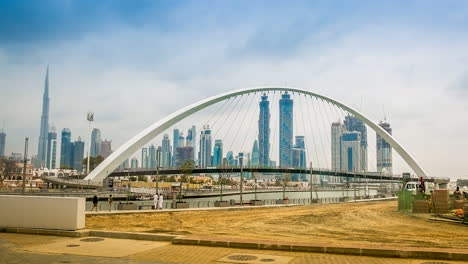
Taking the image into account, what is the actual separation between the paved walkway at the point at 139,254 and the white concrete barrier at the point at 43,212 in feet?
4.60

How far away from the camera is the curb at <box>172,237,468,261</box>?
10.9 m

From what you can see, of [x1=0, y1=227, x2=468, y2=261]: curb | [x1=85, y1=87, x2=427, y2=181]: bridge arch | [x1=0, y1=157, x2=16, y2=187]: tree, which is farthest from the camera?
[x1=0, y1=157, x2=16, y2=187]: tree

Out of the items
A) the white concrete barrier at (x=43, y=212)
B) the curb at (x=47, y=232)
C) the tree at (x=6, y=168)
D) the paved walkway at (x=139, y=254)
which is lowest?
the paved walkway at (x=139, y=254)

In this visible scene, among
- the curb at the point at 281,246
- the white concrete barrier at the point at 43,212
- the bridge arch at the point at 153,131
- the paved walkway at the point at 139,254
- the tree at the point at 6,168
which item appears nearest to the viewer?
the paved walkway at the point at 139,254

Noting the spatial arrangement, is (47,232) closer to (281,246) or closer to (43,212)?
(43,212)

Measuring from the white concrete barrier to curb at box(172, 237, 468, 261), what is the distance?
4300mm

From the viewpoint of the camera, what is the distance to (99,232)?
1463cm

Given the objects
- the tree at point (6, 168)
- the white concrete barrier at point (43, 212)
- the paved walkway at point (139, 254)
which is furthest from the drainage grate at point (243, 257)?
the tree at point (6, 168)

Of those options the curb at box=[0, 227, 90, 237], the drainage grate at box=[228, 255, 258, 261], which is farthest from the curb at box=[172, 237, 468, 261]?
the curb at box=[0, 227, 90, 237]

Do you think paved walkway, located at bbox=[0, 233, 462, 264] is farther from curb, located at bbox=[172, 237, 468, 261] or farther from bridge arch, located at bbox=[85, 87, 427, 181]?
bridge arch, located at bbox=[85, 87, 427, 181]

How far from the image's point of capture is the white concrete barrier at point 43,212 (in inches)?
584

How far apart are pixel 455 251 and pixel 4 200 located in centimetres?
1451

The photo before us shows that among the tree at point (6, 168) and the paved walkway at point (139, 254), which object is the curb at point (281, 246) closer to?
the paved walkway at point (139, 254)

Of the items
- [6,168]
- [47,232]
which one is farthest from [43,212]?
[6,168]
